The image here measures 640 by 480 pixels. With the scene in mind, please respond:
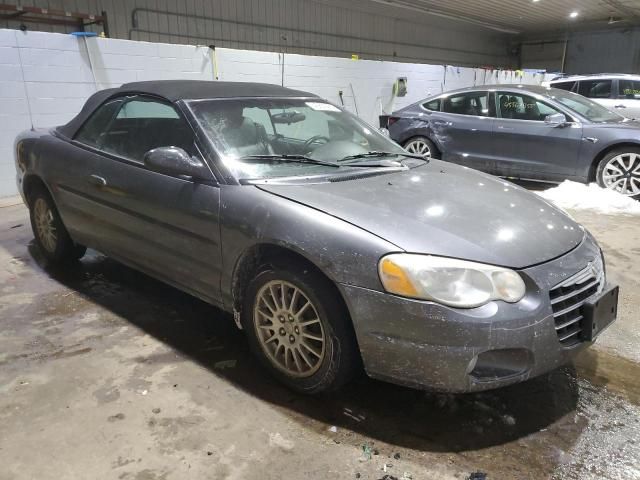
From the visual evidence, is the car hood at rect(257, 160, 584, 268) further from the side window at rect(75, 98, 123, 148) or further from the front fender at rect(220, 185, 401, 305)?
the side window at rect(75, 98, 123, 148)

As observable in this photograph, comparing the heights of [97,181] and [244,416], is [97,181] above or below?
above

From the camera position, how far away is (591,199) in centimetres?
612

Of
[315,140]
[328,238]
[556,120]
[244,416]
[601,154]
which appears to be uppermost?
[315,140]

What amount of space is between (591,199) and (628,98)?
509 centimetres

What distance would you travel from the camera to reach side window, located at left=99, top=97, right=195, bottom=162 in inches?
115

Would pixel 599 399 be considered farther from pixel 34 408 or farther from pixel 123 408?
pixel 34 408

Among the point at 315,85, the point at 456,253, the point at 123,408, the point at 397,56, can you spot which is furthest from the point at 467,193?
the point at 397,56

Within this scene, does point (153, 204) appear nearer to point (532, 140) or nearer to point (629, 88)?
point (532, 140)

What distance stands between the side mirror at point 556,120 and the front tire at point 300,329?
217 inches

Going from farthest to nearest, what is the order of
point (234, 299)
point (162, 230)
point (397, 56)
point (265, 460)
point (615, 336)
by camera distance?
point (397, 56)
point (615, 336)
point (162, 230)
point (234, 299)
point (265, 460)

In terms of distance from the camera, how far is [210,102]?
2969 mm

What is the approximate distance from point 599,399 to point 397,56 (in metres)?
17.7

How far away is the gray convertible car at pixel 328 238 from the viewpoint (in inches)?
78.8

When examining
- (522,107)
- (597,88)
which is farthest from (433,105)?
(597,88)
